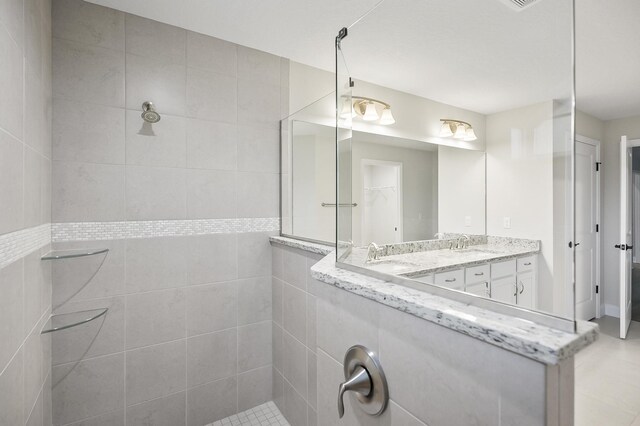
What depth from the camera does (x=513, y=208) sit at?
75cm

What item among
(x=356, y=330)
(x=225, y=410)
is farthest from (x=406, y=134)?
(x=225, y=410)

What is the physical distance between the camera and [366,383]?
2.61 feet

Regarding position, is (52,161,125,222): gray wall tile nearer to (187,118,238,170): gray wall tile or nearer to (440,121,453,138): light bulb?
(187,118,238,170): gray wall tile

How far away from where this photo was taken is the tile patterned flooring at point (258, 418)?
6.55 ft

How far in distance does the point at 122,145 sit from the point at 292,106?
3.90 feet

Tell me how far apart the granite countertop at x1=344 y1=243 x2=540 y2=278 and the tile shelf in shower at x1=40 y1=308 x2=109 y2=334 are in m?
1.50

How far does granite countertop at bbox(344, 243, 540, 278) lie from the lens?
0.75 m

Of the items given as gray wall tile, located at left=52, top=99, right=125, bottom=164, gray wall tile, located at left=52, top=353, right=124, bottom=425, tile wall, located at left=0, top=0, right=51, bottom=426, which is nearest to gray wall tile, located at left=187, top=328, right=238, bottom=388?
gray wall tile, located at left=52, top=353, right=124, bottom=425

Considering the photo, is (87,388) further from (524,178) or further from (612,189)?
(612,189)

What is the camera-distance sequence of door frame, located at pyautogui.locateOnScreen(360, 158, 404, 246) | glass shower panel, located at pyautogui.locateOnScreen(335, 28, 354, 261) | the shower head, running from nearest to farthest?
door frame, located at pyautogui.locateOnScreen(360, 158, 404, 246) < glass shower panel, located at pyautogui.locateOnScreen(335, 28, 354, 261) < the shower head

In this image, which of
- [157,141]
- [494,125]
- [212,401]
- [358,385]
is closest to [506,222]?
[494,125]

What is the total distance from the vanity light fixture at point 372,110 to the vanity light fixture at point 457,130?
278mm

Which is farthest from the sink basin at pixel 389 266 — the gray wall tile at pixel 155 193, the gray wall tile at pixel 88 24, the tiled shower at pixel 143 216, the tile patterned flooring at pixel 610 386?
the gray wall tile at pixel 88 24

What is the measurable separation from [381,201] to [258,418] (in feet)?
5.79
